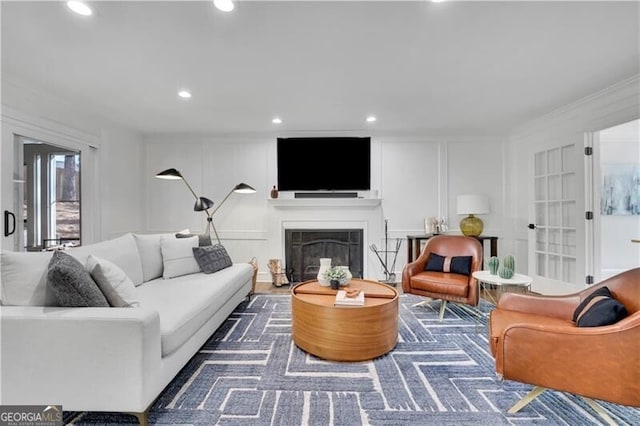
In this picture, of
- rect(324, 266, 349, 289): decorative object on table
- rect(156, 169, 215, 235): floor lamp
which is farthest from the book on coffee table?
rect(156, 169, 215, 235): floor lamp

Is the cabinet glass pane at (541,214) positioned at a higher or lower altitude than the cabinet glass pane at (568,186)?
lower

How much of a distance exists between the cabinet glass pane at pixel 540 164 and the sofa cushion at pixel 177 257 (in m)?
4.64

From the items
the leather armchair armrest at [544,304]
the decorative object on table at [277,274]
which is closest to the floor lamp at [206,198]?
the decorative object on table at [277,274]

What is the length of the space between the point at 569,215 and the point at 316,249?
338cm

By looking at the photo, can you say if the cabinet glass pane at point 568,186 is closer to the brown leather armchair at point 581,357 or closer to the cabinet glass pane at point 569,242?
the cabinet glass pane at point 569,242

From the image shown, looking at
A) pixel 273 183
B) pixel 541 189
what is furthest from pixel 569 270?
pixel 273 183

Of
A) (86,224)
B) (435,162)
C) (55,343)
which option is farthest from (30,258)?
(435,162)

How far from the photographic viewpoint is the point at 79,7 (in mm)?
1753

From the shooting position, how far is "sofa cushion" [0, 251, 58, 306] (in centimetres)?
166

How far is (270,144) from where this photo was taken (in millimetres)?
4781

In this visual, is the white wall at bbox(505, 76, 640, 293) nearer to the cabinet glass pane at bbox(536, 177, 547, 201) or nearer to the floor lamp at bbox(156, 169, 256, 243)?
the cabinet glass pane at bbox(536, 177, 547, 201)

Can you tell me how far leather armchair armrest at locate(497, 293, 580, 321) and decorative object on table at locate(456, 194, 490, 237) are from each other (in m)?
2.13

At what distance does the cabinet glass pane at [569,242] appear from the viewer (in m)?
3.57

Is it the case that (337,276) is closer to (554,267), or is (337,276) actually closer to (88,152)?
(554,267)
